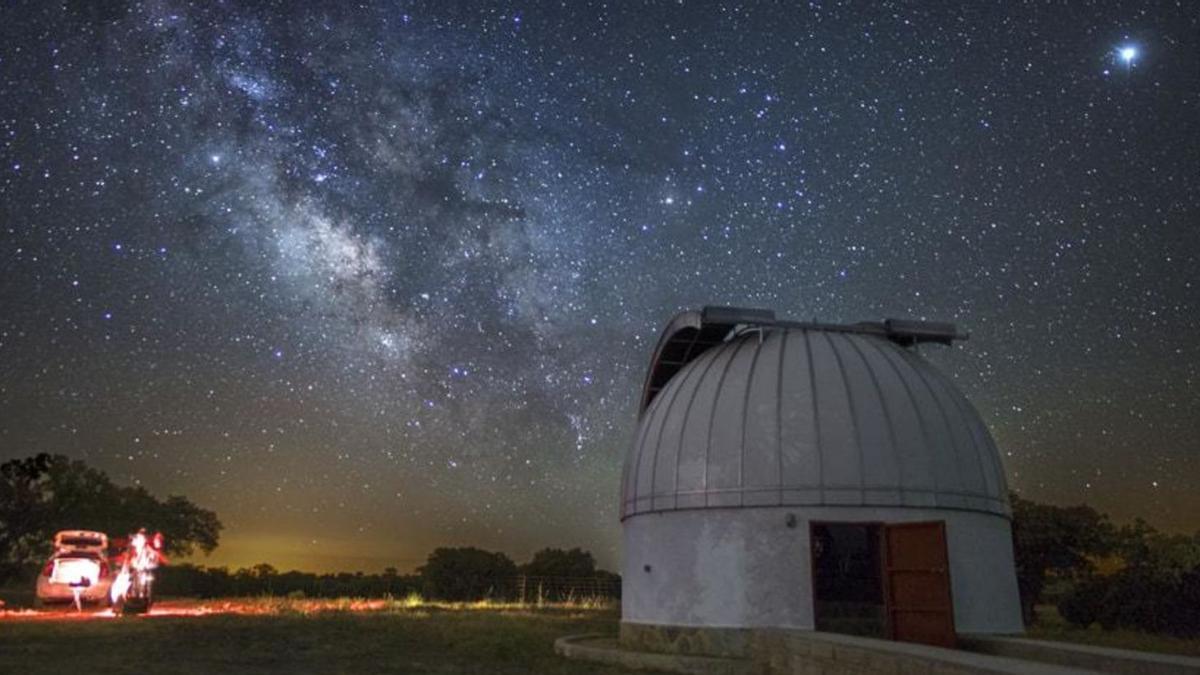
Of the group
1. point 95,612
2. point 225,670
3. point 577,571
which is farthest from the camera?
point 577,571

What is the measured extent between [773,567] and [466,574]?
3855 centimetres

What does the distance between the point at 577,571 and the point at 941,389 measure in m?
41.8

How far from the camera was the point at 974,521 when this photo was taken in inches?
595

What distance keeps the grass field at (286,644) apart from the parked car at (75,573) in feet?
7.52

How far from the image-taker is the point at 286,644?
1584cm

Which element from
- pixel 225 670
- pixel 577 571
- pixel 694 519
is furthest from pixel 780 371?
pixel 577 571

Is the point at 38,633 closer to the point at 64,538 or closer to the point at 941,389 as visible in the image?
the point at 64,538

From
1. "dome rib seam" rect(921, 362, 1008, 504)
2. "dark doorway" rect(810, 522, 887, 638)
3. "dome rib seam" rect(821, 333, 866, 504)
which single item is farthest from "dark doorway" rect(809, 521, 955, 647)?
"dome rib seam" rect(921, 362, 1008, 504)

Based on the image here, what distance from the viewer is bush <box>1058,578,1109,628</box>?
25484mm

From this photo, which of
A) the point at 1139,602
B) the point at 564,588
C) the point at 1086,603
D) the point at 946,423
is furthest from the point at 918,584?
the point at 564,588

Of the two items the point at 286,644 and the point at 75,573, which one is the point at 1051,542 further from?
the point at 75,573

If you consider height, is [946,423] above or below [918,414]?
below

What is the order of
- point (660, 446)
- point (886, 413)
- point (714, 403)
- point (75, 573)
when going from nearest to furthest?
1. point (886, 413)
2. point (714, 403)
3. point (660, 446)
4. point (75, 573)

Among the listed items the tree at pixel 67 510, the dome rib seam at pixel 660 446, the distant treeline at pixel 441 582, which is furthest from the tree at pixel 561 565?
the dome rib seam at pixel 660 446
